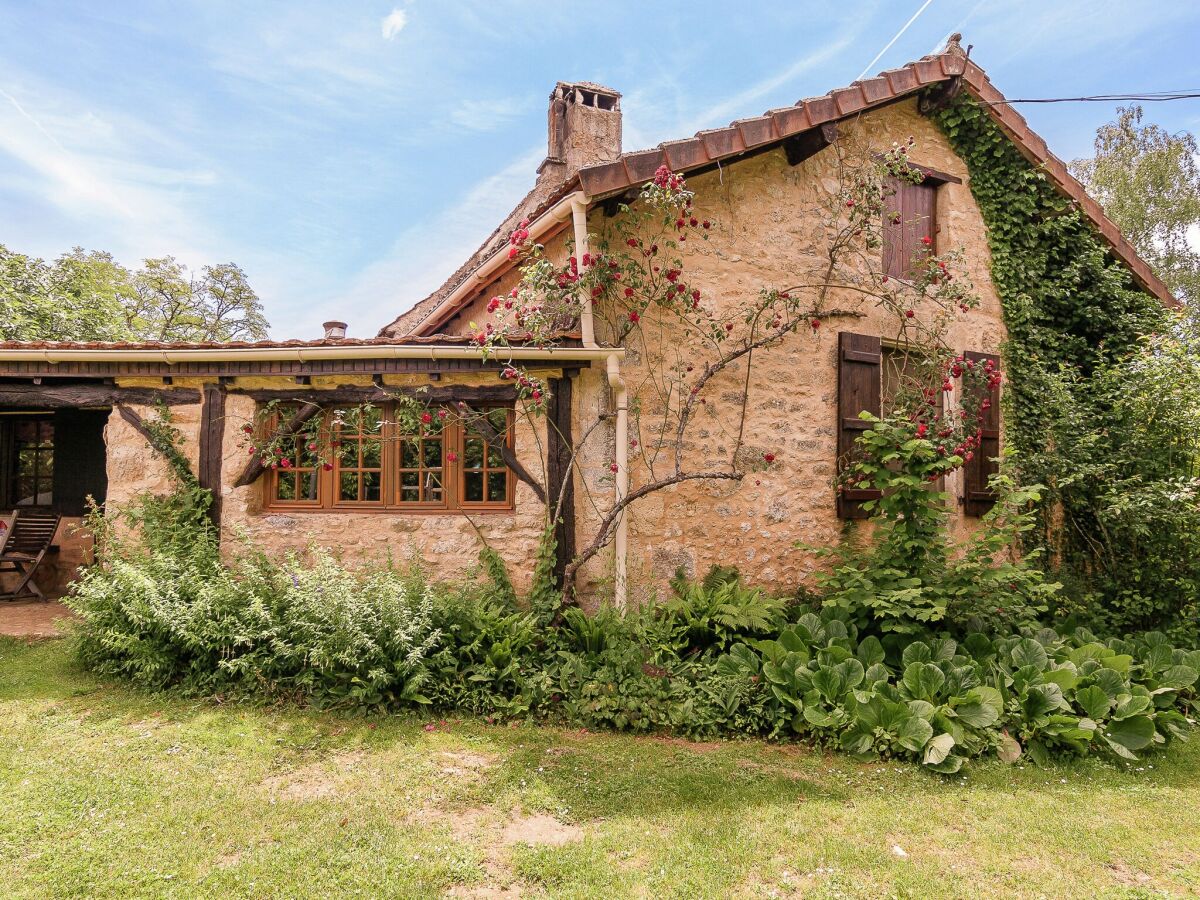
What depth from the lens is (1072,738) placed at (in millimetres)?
4121

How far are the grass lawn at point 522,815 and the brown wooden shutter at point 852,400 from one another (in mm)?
2918

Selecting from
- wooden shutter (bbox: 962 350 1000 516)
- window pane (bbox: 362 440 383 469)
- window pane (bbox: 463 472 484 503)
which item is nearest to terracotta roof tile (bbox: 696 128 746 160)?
window pane (bbox: 463 472 484 503)

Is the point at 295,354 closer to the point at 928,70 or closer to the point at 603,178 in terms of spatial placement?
the point at 603,178

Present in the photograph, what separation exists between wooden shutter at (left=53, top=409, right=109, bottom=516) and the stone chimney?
7787 millimetres

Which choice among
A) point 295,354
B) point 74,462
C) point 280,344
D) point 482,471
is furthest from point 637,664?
point 74,462

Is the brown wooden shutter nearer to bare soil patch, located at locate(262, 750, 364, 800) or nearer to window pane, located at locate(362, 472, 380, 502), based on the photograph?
window pane, located at locate(362, 472, 380, 502)

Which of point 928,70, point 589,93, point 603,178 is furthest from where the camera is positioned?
point 589,93

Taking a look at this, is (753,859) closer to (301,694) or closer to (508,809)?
(508,809)

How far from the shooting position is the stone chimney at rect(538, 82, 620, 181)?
10.4 m

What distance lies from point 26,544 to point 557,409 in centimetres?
697

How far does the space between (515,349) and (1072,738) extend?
15.5 ft

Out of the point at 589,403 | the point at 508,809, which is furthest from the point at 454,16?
the point at 508,809

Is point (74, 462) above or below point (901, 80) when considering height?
below

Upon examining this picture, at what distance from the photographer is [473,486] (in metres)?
6.01
